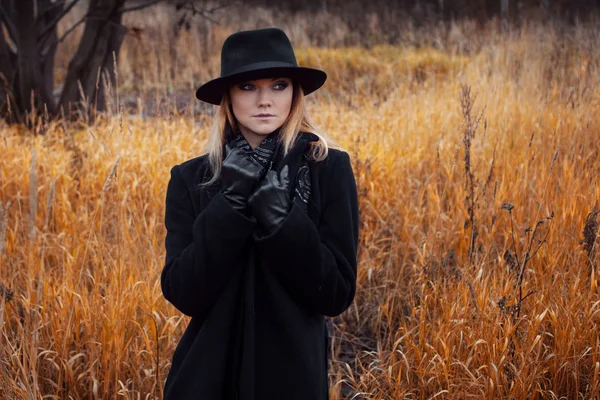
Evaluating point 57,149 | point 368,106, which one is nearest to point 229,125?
point 57,149

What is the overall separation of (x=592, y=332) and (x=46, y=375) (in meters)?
2.17

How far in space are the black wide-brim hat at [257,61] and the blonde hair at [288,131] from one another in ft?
0.17

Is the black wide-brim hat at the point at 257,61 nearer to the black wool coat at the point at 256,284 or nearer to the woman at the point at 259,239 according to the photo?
the woman at the point at 259,239

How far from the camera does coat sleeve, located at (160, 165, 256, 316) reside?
4.66 ft

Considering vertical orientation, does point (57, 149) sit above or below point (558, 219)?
above

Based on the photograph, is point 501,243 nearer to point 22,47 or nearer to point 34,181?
point 34,181

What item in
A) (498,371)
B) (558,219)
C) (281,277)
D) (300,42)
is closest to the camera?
(281,277)

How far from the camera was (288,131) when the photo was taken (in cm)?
159

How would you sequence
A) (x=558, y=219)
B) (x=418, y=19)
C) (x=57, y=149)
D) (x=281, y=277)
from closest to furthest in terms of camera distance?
(x=281, y=277), (x=558, y=219), (x=57, y=149), (x=418, y=19)

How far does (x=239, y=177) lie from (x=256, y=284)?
302mm

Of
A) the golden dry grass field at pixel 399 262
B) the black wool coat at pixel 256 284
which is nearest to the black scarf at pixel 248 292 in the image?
the black wool coat at pixel 256 284

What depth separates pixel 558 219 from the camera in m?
2.96

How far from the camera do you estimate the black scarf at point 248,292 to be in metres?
1.50

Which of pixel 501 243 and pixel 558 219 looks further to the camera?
pixel 501 243
